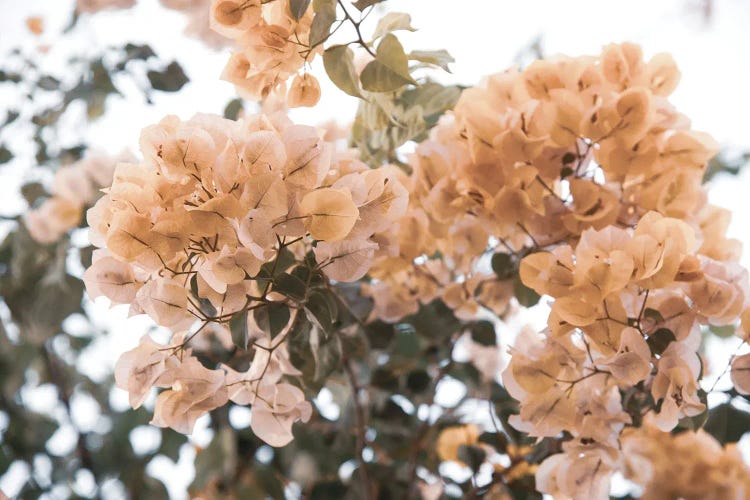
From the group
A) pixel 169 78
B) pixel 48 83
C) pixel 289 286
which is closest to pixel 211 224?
pixel 289 286

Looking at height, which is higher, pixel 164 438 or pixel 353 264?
pixel 353 264

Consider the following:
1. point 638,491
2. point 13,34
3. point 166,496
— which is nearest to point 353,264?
point 638,491

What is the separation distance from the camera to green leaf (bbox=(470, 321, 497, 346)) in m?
0.70

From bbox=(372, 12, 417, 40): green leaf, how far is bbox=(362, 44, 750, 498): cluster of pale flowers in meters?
0.09

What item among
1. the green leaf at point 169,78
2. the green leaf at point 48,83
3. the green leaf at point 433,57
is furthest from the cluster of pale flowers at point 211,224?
the green leaf at point 48,83

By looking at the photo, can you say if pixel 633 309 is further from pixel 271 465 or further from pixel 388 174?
pixel 271 465

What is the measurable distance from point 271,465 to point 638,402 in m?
0.49

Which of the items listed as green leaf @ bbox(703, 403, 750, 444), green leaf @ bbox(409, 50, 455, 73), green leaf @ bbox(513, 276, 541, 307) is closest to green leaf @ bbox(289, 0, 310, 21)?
green leaf @ bbox(409, 50, 455, 73)

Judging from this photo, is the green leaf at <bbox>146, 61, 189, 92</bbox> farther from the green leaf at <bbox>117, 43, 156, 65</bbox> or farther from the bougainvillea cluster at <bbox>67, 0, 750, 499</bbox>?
the bougainvillea cluster at <bbox>67, 0, 750, 499</bbox>

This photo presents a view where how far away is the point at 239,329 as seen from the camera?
441 millimetres

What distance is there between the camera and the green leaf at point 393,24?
51 centimetres

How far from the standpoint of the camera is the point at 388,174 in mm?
469

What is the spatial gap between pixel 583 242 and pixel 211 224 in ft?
0.73

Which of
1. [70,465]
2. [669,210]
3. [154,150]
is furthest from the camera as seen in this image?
[70,465]
